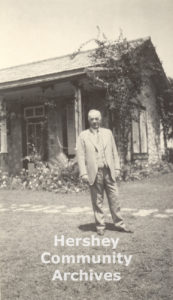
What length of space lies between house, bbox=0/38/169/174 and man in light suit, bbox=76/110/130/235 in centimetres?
465

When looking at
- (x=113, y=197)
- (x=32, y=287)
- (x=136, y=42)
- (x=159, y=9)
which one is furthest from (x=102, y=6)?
(x=136, y=42)

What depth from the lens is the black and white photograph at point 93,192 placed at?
2523 millimetres

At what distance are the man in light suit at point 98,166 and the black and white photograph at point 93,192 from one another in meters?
0.01

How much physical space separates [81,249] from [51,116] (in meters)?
7.21

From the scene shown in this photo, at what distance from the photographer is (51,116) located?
32.8ft

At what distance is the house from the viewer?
8.86 meters

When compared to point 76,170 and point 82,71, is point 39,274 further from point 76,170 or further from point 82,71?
point 82,71

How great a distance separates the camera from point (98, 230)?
12.0 feet

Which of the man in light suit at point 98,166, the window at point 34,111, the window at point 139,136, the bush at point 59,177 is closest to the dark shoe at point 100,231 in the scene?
the man in light suit at point 98,166

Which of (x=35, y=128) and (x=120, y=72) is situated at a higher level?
(x=120, y=72)

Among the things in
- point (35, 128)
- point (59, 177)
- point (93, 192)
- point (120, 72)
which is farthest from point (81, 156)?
point (35, 128)

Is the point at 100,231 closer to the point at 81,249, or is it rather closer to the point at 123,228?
the point at 123,228

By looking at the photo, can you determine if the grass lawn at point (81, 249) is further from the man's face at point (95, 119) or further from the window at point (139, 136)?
the window at point (139, 136)

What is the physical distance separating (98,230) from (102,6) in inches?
89.3
